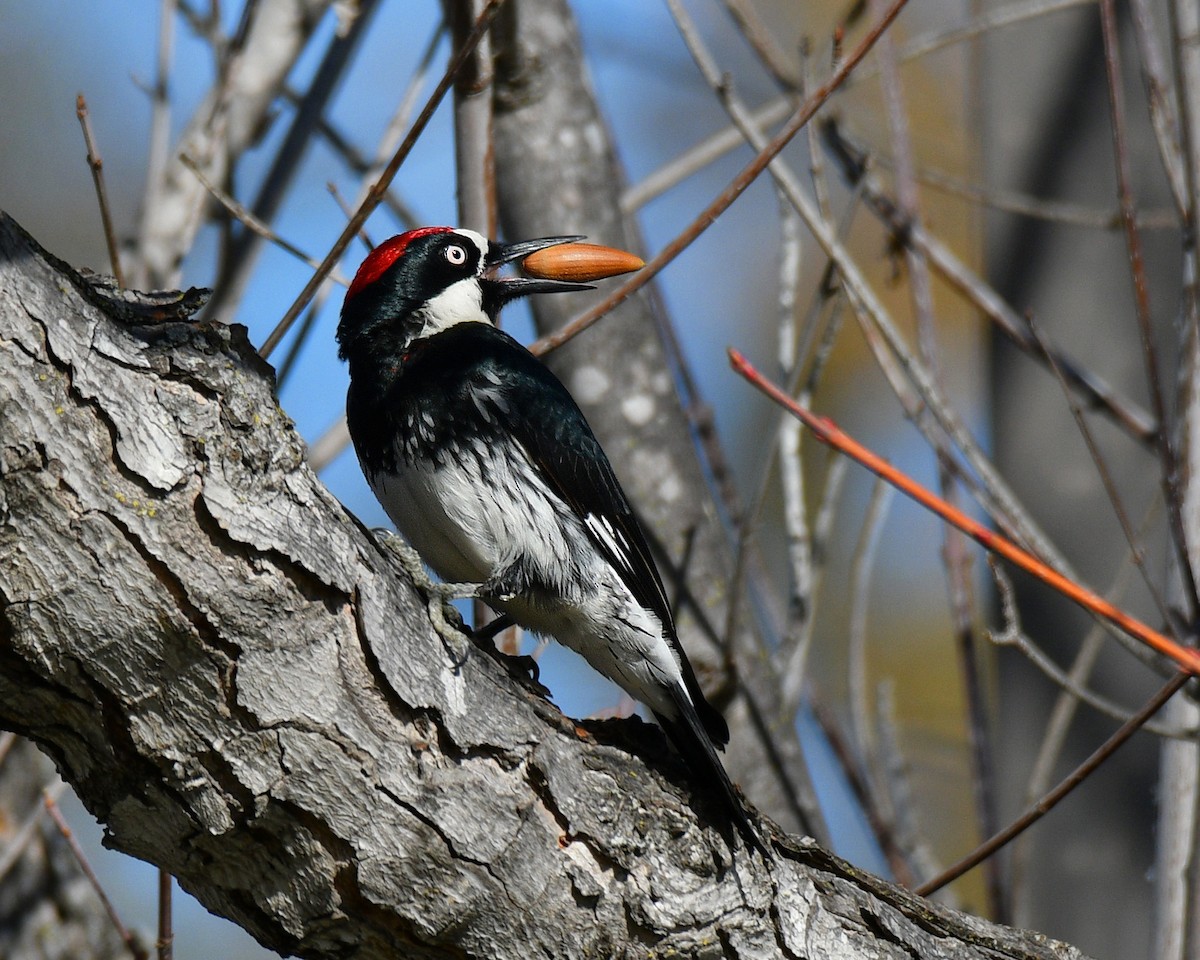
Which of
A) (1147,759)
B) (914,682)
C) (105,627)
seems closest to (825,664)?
(914,682)

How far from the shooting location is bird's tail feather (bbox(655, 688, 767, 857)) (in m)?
2.25

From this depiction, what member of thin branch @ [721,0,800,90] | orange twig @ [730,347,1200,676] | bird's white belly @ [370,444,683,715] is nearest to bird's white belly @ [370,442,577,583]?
bird's white belly @ [370,444,683,715]

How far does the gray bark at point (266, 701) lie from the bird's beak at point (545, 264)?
4.66 feet

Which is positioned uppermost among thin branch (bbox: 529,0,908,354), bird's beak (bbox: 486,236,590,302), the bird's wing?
bird's beak (bbox: 486,236,590,302)

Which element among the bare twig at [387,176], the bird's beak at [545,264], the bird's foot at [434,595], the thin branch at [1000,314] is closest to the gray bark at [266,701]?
the bird's foot at [434,595]

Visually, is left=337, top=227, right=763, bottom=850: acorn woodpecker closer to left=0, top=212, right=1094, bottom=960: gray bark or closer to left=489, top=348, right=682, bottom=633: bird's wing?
left=489, top=348, right=682, bottom=633: bird's wing

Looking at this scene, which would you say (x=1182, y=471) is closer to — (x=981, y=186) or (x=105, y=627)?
(x=981, y=186)

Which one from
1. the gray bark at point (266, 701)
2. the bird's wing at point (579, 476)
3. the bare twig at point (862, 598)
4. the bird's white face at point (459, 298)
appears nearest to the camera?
the gray bark at point (266, 701)

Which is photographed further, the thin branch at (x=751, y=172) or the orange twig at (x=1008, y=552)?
the thin branch at (x=751, y=172)

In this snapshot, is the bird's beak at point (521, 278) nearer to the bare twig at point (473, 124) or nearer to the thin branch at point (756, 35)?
the bare twig at point (473, 124)

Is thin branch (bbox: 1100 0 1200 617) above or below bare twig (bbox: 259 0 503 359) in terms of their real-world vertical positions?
above

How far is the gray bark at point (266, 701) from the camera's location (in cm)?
161

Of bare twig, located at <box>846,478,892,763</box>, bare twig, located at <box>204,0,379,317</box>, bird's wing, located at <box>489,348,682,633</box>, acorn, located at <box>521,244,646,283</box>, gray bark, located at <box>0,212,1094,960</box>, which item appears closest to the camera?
gray bark, located at <box>0,212,1094,960</box>

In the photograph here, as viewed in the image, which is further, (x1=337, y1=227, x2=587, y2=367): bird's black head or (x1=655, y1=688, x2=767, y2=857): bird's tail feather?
(x1=337, y1=227, x2=587, y2=367): bird's black head
